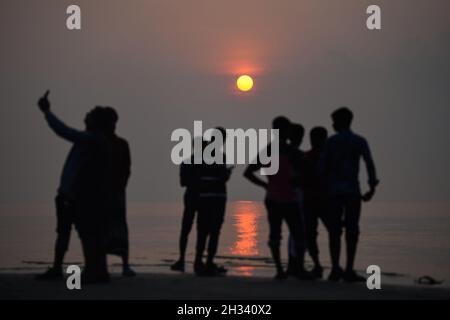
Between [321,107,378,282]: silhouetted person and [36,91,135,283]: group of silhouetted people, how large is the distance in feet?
8.68

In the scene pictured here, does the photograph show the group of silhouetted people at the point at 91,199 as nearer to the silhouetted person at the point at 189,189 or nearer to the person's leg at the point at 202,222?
the person's leg at the point at 202,222

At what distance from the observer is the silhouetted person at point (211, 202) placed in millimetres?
12070

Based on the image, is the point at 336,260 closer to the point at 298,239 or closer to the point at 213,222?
the point at 298,239

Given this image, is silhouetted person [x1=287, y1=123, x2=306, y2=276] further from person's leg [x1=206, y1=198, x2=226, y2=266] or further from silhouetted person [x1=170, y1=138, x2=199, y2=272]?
silhouetted person [x1=170, y1=138, x2=199, y2=272]

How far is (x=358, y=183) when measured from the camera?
437 inches

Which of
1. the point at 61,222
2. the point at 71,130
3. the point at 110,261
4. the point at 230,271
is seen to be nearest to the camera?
the point at 71,130

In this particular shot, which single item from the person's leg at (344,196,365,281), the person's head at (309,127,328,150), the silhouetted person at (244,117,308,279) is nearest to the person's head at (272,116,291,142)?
the silhouetted person at (244,117,308,279)

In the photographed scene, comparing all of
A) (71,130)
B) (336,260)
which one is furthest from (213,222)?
(71,130)

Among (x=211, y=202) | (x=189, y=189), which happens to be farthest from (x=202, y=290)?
(x=189, y=189)

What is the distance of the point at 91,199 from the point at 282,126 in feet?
8.32

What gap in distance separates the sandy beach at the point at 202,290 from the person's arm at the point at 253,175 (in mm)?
1214

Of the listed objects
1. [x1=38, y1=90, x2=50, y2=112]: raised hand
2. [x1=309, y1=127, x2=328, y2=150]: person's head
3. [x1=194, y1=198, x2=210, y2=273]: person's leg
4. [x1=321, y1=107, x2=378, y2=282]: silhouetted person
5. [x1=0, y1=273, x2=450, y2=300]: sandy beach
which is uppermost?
[x1=38, y1=90, x2=50, y2=112]: raised hand

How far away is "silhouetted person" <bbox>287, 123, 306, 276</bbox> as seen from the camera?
37.2ft
